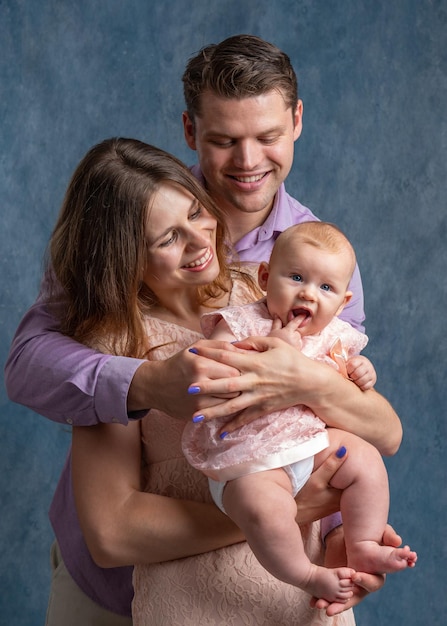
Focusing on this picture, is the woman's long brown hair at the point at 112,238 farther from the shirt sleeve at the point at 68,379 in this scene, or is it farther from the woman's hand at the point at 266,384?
the woman's hand at the point at 266,384

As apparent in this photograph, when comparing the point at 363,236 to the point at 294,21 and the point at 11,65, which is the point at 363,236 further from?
the point at 11,65

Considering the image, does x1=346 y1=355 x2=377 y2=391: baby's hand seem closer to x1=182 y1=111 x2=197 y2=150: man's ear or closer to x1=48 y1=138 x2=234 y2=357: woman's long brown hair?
x1=48 y1=138 x2=234 y2=357: woman's long brown hair

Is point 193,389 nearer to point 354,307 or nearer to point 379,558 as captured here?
point 379,558

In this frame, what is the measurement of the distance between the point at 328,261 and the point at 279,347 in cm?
20

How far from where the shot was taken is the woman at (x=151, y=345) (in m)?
2.05

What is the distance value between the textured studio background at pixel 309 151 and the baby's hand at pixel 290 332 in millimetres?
1736

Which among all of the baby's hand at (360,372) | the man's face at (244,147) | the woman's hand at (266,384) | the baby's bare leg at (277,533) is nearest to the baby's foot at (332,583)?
the baby's bare leg at (277,533)

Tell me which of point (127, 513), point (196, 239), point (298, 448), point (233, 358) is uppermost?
point (196, 239)

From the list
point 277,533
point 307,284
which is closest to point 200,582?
point 277,533

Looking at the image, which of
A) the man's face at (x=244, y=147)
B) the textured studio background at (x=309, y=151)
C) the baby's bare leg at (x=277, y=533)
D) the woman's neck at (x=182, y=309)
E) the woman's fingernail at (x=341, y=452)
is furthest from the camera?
the textured studio background at (x=309, y=151)

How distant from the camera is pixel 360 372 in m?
2.11

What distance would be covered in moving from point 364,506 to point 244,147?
0.97 m

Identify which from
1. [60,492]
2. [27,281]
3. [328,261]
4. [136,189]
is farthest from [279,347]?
[27,281]

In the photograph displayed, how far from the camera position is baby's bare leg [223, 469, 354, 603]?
185 centimetres
